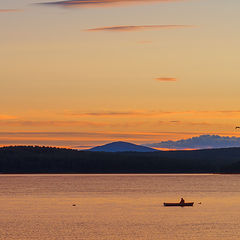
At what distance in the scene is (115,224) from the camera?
135 m

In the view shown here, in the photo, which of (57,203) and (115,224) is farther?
(57,203)

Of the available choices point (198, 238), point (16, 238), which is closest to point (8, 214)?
point (16, 238)

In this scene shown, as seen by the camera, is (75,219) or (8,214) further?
(8,214)

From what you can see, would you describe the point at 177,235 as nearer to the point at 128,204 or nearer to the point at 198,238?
the point at 198,238

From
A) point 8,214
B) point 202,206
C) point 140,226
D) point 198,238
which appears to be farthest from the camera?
point 202,206

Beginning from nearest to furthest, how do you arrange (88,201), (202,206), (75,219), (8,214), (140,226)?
(140,226) → (75,219) → (8,214) → (202,206) → (88,201)

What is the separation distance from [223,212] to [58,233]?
155 ft

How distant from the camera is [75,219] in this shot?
144m

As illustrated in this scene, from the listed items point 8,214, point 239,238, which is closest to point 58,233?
point 239,238

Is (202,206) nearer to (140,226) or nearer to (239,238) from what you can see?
(140,226)

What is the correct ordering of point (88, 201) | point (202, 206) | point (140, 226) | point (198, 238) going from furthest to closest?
point (88, 201) < point (202, 206) < point (140, 226) < point (198, 238)

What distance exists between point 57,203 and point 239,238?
7848cm

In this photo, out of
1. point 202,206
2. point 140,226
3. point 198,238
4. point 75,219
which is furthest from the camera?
point 202,206

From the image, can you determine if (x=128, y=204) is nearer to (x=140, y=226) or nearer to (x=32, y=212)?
(x=32, y=212)
